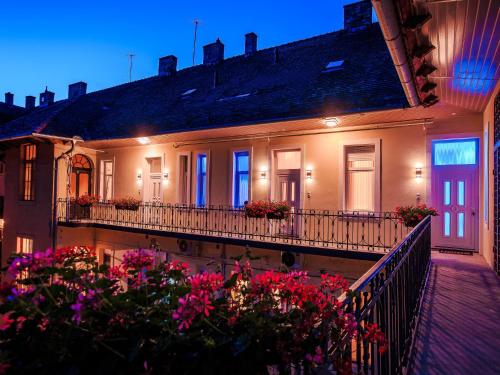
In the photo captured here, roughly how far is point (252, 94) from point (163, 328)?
11.5 meters

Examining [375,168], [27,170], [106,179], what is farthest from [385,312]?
[27,170]

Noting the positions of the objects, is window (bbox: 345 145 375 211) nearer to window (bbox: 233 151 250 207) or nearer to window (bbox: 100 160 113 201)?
window (bbox: 233 151 250 207)

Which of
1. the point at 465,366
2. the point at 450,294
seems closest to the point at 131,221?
the point at 450,294


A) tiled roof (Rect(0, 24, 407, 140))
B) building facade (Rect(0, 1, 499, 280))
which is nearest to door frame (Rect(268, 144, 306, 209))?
building facade (Rect(0, 1, 499, 280))

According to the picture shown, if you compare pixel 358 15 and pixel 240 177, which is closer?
pixel 240 177

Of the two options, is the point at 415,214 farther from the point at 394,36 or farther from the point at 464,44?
the point at 394,36

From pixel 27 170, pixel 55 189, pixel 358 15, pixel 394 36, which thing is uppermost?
pixel 358 15

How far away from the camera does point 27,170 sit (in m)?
15.8

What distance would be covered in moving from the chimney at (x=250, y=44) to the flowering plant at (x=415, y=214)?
1067 cm

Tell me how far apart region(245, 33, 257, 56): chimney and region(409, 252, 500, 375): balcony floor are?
40.2 feet

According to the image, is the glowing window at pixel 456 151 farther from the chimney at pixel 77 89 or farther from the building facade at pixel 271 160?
the chimney at pixel 77 89

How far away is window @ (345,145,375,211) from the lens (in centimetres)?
980

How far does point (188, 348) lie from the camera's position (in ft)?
4.86

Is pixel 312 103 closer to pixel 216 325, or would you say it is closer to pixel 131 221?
pixel 131 221
